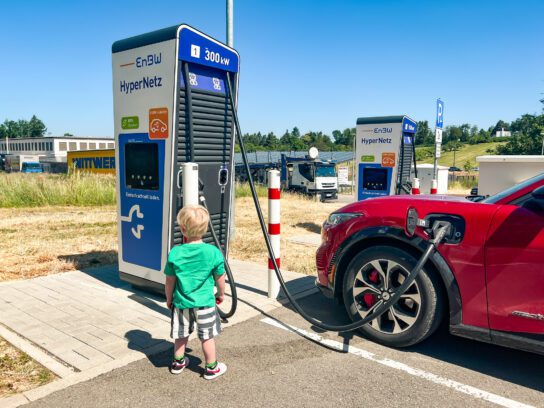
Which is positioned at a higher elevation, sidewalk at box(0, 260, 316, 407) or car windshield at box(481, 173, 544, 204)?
car windshield at box(481, 173, 544, 204)

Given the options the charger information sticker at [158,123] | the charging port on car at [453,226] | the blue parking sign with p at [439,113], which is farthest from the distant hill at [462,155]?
the charging port on car at [453,226]

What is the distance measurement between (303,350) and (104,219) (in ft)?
31.3

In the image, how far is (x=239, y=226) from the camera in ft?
36.8

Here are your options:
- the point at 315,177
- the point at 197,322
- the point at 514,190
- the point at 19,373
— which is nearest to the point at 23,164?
the point at 315,177

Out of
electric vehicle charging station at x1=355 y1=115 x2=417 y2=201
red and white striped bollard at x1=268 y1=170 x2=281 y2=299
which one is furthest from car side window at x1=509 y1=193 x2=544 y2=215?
electric vehicle charging station at x1=355 y1=115 x2=417 y2=201

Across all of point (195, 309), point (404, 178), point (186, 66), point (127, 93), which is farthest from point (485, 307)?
point (404, 178)

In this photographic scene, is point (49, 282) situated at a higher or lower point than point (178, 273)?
lower

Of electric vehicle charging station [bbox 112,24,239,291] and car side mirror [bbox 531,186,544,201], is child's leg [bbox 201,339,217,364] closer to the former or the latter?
electric vehicle charging station [bbox 112,24,239,291]

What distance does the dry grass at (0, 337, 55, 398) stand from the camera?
9.81 feet

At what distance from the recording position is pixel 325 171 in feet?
90.7

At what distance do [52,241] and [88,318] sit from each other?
15.9ft

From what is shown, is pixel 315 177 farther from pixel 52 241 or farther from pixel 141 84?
pixel 141 84

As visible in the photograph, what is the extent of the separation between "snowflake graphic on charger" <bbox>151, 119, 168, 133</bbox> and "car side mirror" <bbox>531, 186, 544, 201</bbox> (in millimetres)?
3337

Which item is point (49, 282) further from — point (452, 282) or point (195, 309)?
point (452, 282)
